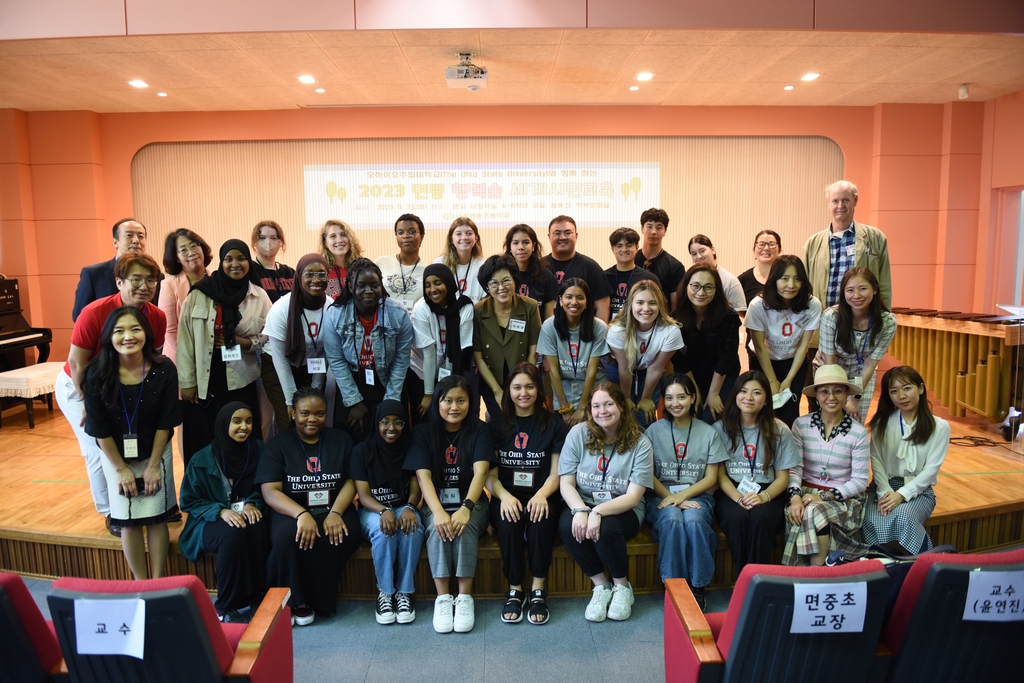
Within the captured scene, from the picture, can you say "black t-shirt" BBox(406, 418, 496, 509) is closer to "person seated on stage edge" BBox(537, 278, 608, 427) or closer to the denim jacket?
the denim jacket

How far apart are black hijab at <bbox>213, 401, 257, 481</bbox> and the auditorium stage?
17.7 inches

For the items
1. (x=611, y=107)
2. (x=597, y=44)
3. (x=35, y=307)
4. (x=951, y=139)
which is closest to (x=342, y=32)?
(x=597, y=44)

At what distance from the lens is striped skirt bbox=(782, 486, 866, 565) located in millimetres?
2721

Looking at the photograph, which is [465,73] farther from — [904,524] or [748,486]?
[904,524]

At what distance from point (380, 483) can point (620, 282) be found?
180 centimetres

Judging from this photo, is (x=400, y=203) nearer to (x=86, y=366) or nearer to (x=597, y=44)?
(x=597, y=44)

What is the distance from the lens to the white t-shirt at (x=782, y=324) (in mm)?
3273

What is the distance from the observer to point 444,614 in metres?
2.67

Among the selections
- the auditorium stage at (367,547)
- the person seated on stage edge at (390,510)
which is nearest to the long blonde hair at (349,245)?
the person seated on stage edge at (390,510)

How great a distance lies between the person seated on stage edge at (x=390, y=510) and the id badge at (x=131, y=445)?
2.80ft

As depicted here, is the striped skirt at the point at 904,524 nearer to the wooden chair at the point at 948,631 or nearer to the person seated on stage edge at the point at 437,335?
the wooden chair at the point at 948,631

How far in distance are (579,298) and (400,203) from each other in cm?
476

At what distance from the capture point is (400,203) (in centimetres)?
733

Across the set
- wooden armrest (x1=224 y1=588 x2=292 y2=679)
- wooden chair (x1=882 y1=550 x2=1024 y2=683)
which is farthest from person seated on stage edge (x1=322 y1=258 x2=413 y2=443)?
wooden chair (x1=882 y1=550 x2=1024 y2=683)
